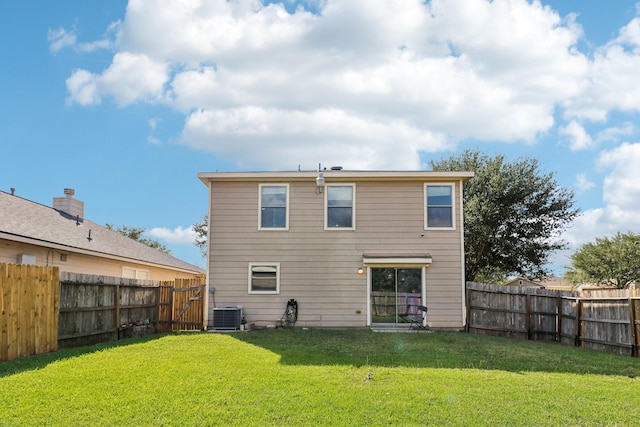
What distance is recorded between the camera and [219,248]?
562 inches

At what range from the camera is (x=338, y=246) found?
14.2 meters

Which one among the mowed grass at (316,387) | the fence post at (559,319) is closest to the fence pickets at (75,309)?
the mowed grass at (316,387)

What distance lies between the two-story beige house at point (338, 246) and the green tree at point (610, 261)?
68.4 feet

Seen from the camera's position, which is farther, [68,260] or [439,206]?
[68,260]

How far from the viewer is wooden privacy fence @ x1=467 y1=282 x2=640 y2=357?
33.1ft

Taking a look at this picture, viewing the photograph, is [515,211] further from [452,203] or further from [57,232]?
[57,232]

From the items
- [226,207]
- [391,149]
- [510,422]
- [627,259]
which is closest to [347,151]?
[391,149]

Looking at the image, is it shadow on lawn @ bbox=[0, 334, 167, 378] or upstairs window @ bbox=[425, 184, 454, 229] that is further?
upstairs window @ bbox=[425, 184, 454, 229]

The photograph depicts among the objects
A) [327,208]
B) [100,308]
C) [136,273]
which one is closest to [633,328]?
[327,208]

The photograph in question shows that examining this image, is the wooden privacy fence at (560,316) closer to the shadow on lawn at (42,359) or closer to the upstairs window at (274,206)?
the upstairs window at (274,206)

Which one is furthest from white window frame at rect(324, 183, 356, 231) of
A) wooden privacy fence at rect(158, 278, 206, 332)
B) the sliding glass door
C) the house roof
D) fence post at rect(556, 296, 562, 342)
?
fence post at rect(556, 296, 562, 342)

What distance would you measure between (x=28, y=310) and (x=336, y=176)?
8.51 meters

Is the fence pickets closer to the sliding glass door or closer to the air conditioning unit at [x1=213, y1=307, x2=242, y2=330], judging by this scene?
the air conditioning unit at [x1=213, y1=307, x2=242, y2=330]

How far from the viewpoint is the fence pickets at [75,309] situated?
7.86 m
